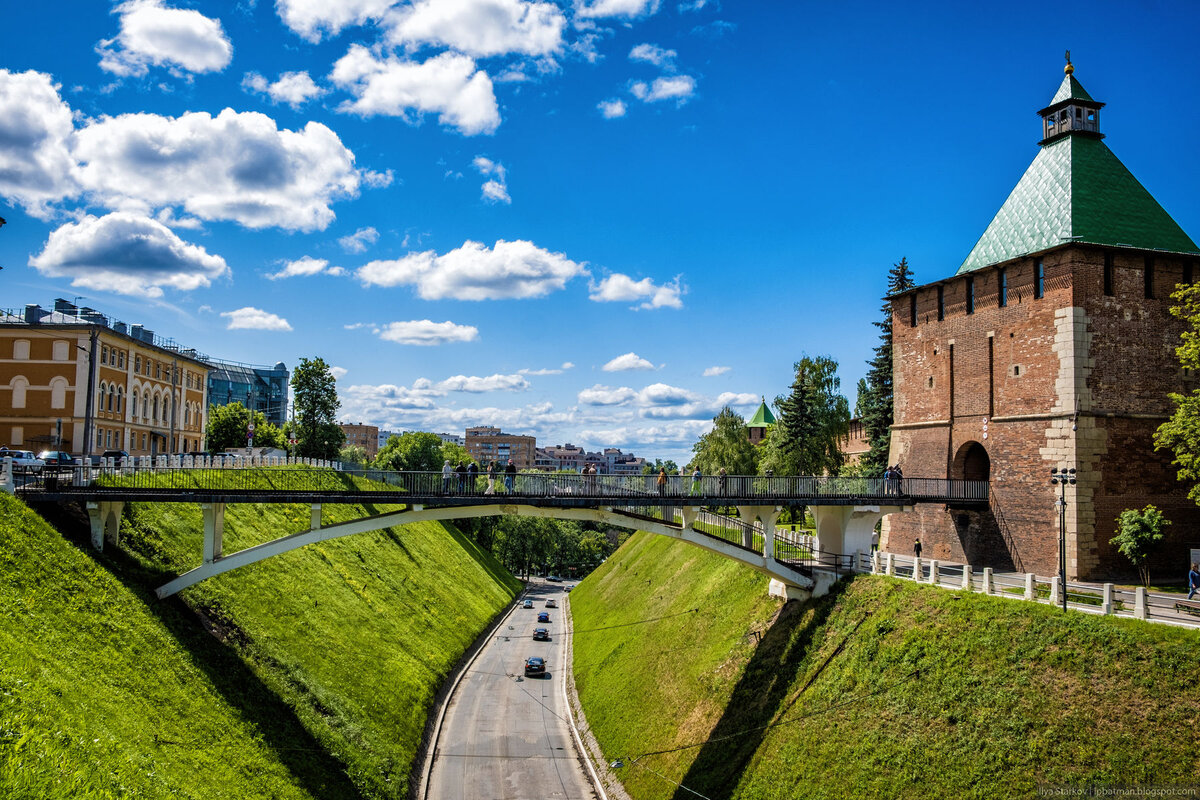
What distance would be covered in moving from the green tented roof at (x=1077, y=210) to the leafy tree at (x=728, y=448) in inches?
935

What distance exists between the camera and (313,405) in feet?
191

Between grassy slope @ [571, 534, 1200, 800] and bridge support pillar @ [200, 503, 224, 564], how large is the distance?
14.4 m

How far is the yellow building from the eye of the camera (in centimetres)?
4225

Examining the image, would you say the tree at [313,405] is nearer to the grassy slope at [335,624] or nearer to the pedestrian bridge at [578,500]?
the grassy slope at [335,624]

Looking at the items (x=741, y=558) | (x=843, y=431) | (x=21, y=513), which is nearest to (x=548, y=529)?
(x=843, y=431)

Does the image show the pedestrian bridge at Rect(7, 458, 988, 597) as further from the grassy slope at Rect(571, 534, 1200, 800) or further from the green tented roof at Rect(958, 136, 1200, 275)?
the green tented roof at Rect(958, 136, 1200, 275)

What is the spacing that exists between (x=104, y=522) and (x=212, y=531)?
9.04 feet

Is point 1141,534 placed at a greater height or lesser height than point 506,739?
greater

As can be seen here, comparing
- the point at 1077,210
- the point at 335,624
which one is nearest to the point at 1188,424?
the point at 1077,210

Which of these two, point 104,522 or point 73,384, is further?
point 73,384

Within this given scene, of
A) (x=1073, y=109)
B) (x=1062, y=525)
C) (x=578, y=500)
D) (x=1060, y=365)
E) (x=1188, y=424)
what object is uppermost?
(x=1073, y=109)

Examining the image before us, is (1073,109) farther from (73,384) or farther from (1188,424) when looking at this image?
(73,384)

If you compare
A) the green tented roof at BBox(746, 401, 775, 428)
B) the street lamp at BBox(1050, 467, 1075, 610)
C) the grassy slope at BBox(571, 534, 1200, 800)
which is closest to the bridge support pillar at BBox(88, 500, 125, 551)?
the grassy slope at BBox(571, 534, 1200, 800)

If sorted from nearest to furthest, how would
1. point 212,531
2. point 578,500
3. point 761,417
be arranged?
point 212,531
point 578,500
point 761,417
